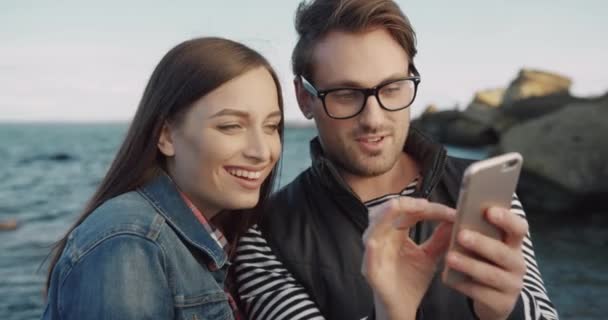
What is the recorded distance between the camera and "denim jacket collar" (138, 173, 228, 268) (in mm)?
2449

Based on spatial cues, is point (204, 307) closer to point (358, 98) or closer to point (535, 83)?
point (358, 98)

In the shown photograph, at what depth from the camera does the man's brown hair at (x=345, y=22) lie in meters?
2.99

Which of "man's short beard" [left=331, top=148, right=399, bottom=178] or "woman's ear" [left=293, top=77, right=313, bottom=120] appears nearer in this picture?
"man's short beard" [left=331, top=148, right=399, bottom=178]

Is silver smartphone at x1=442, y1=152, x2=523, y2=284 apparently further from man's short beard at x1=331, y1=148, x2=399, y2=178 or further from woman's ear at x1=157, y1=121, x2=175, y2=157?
Answer: woman's ear at x1=157, y1=121, x2=175, y2=157

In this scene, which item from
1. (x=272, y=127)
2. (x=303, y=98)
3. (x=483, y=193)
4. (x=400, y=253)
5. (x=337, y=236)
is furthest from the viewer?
(x=303, y=98)

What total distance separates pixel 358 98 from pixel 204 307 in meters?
1.23

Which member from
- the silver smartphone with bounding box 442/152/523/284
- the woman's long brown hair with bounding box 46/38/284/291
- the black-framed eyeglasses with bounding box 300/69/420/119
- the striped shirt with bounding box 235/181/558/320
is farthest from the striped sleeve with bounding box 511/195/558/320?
the woman's long brown hair with bounding box 46/38/284/291

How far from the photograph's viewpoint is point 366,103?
289cm

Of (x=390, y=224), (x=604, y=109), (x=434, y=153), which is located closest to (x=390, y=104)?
(x=434, y=153)

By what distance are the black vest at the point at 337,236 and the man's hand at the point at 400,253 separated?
2.12ft

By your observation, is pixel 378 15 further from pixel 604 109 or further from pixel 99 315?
pixel 604 109

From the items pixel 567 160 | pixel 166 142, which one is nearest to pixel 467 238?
pixel 166 142

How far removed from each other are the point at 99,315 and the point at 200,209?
825mm

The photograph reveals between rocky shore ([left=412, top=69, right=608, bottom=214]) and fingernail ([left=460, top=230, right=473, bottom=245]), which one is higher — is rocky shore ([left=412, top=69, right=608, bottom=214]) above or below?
below
